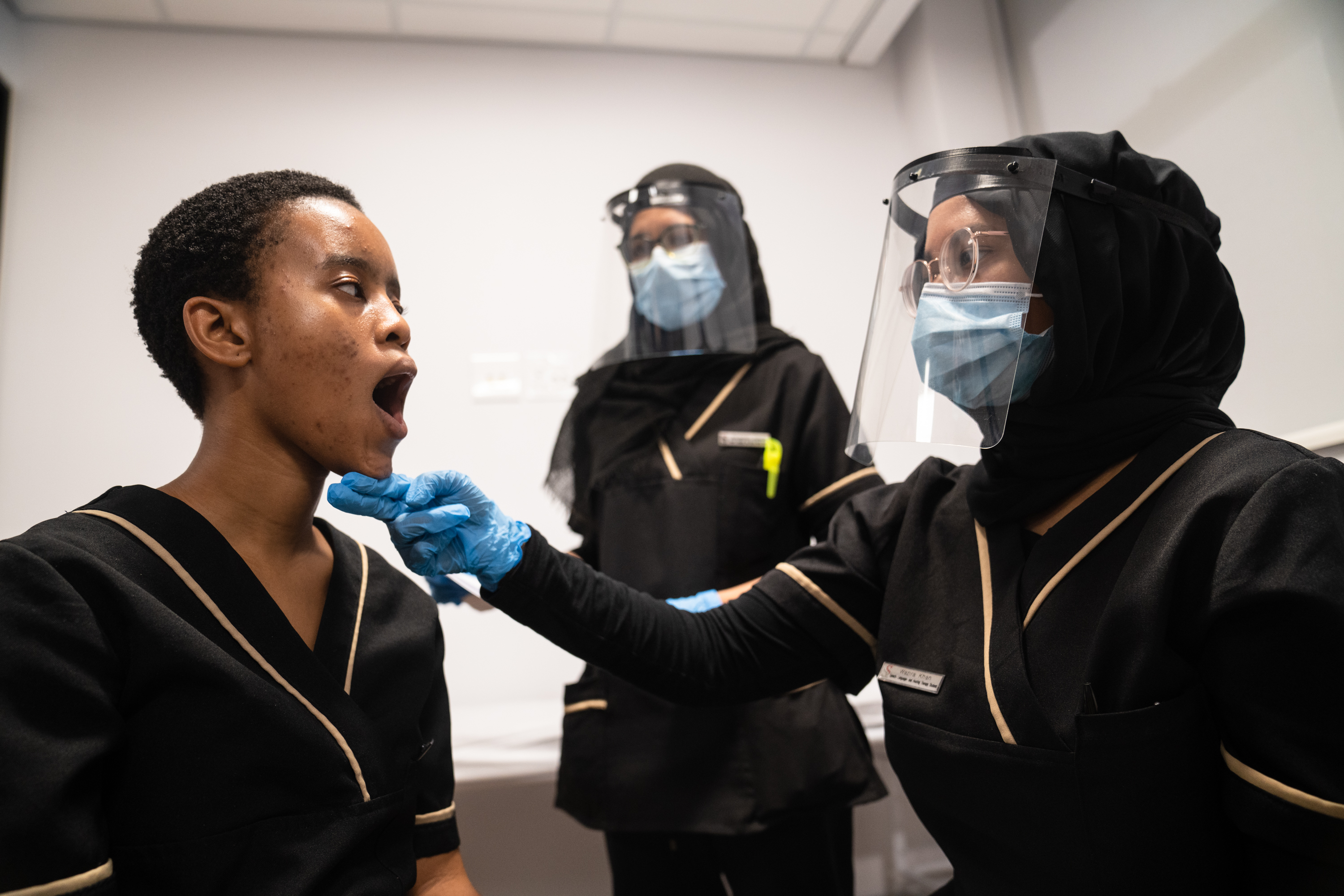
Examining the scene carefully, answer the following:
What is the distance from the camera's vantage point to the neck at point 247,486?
43.6 inches

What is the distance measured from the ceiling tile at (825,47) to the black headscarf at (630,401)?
1642 mm

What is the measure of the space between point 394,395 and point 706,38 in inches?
106

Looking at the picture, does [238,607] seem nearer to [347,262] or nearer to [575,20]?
[347,262]

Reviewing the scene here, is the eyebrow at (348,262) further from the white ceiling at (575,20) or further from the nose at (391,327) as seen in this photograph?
the white ceiling at (575,20)

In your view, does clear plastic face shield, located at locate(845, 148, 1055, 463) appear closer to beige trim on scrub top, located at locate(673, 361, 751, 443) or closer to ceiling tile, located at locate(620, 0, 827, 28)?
beige trim on scrub top, located at locate(673, 361, 751, 443)

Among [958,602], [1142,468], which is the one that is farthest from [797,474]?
[1142,468]

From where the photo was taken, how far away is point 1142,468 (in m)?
1.14

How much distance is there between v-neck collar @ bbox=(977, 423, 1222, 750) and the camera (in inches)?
42.9

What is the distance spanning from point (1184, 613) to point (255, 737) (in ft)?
3.70

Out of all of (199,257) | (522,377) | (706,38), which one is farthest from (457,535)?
(706,38)

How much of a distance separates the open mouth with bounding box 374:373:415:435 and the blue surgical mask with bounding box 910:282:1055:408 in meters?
0.80

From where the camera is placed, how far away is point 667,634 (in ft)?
4.47

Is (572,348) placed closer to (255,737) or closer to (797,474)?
(797,474)

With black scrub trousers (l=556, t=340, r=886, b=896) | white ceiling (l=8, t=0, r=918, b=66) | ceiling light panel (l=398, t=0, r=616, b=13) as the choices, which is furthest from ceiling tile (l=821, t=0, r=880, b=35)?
black scrub trousers (l=556, t=340, r=886, b=896)
